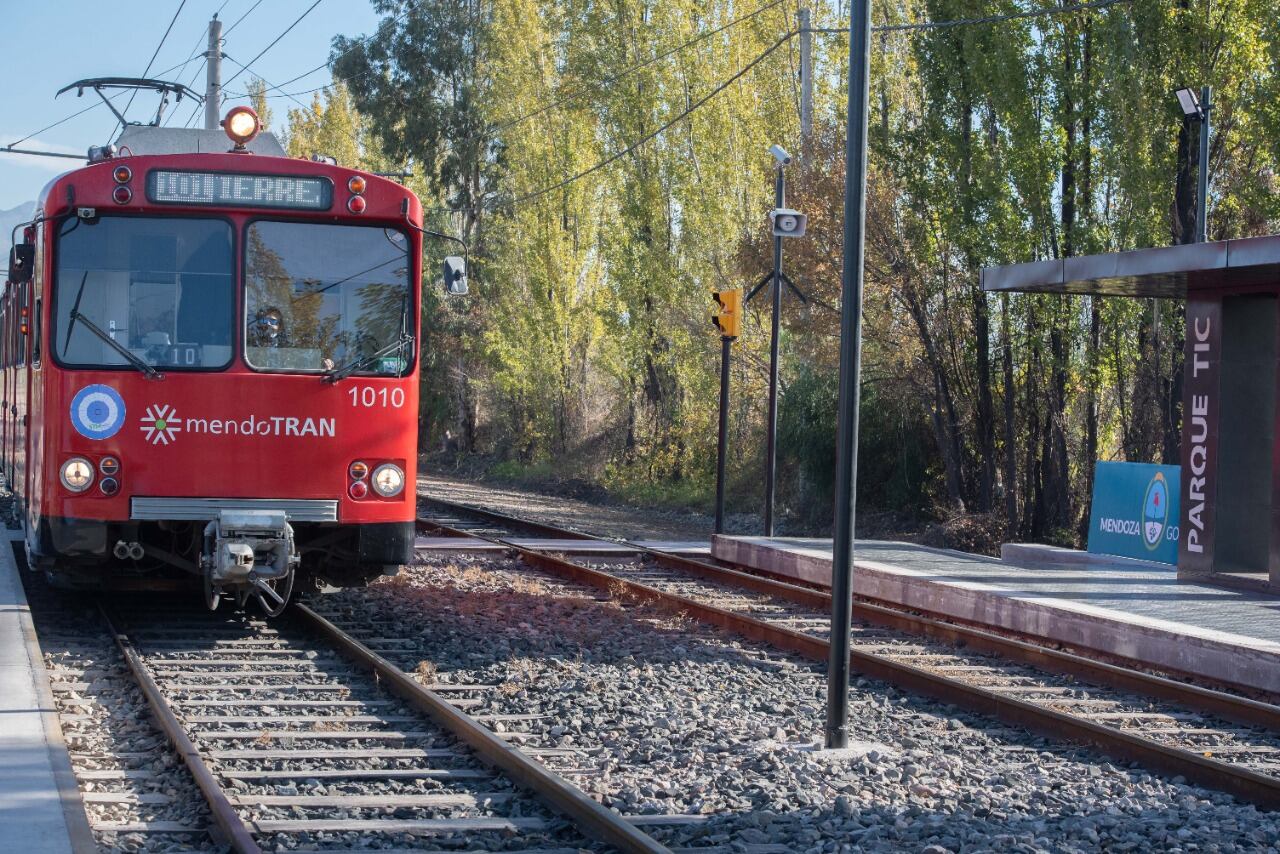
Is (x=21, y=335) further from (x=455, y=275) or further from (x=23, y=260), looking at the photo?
(x=455, y=275)

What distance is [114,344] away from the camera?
9922 mm

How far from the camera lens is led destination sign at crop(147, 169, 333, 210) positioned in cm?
1004

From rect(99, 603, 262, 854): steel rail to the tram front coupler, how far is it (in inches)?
30.1

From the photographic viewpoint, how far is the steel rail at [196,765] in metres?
5.46

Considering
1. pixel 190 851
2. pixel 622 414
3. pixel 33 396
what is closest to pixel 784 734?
pixel 190 851

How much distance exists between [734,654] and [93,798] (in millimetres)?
5232

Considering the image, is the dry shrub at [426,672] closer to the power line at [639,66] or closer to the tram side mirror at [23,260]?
the tram side mirror at [23,260]

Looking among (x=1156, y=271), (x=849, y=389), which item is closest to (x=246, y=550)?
(x=849, y=389)

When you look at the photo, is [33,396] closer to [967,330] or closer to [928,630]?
[928,630]

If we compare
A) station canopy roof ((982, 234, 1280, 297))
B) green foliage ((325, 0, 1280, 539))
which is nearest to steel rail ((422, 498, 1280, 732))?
station canopy roof ((982, 234, 1280, 297))

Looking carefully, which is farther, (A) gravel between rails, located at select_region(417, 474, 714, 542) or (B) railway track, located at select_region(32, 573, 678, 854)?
(A) gravel between rails, located at select_region(417, 474, 714, 542)

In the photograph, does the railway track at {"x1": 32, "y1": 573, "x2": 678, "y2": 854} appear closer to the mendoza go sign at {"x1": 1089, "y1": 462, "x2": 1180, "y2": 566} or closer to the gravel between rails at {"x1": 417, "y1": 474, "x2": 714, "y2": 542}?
the mendoza go sign at {"x1": 1089, "y1": 462, "x2": 1180, "y2": 566}

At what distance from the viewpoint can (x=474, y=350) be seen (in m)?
44.1

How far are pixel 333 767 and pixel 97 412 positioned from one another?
4.20 m
